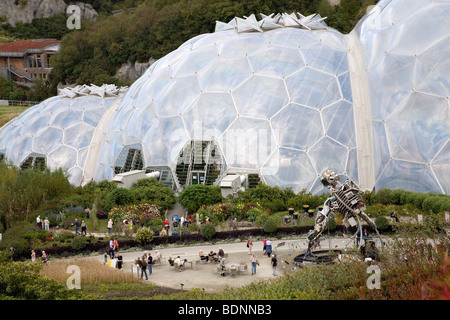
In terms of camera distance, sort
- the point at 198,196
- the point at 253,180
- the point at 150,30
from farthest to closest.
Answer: the point at 150,30, the point at 253,180, the point at 198,196

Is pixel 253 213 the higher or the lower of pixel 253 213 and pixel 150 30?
the lower

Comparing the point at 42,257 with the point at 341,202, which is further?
the point at 42,257

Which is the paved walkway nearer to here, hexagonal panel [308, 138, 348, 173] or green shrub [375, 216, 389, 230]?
green shrub [375, 216, 389, 230]

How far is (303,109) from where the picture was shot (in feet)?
97.5

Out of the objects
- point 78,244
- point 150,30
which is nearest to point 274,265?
point 78,244

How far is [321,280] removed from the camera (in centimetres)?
1247

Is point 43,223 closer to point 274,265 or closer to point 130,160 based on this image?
point 130,160

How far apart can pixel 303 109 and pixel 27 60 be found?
57.6 metres

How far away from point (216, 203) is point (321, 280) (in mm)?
15538

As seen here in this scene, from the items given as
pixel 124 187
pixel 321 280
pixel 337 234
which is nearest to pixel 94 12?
pixel 124 187

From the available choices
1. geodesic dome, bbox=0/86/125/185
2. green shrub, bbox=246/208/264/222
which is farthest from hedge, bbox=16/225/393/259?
geodesic dome, bbox=0/86/125/185

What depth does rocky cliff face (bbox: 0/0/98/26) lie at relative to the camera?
3782 inches
